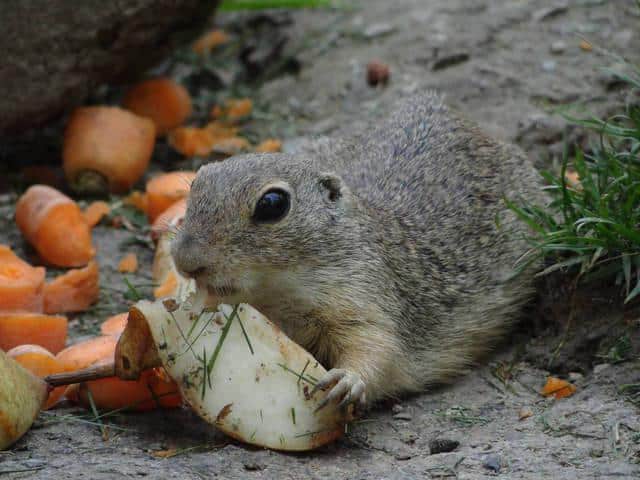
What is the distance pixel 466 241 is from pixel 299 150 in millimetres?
1494

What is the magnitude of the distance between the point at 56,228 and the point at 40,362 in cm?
169

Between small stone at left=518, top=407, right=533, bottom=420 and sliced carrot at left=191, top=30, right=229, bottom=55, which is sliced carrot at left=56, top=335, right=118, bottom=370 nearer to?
small stone at left=518, top=407, right=533, bottom=420

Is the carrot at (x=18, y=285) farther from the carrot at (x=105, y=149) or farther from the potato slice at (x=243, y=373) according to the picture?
the carrot at (x=105, y=149)

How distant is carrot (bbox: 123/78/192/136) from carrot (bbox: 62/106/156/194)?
757mm

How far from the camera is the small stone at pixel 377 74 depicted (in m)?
7.65

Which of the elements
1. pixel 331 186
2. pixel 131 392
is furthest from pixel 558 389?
pixel 131 392

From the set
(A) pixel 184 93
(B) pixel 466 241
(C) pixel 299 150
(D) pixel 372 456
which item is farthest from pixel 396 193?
(A) pixel 184 93

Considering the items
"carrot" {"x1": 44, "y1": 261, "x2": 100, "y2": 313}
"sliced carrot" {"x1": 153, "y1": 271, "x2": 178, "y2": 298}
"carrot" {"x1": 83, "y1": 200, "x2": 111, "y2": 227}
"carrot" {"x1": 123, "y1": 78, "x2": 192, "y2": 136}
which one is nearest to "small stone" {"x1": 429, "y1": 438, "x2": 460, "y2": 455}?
"sliced carrot" {"x1": 153, "y1": 271, "x2": 178, "y2": 298}

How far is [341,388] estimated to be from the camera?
393cm

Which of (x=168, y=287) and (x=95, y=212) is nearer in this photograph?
(x=168, y=287)

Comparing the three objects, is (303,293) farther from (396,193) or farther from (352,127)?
(352,127)

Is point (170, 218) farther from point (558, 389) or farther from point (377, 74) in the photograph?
point (377, 74)

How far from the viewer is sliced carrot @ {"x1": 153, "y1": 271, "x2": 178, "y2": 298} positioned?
5168 mm

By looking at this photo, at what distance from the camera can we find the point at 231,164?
440 cm
